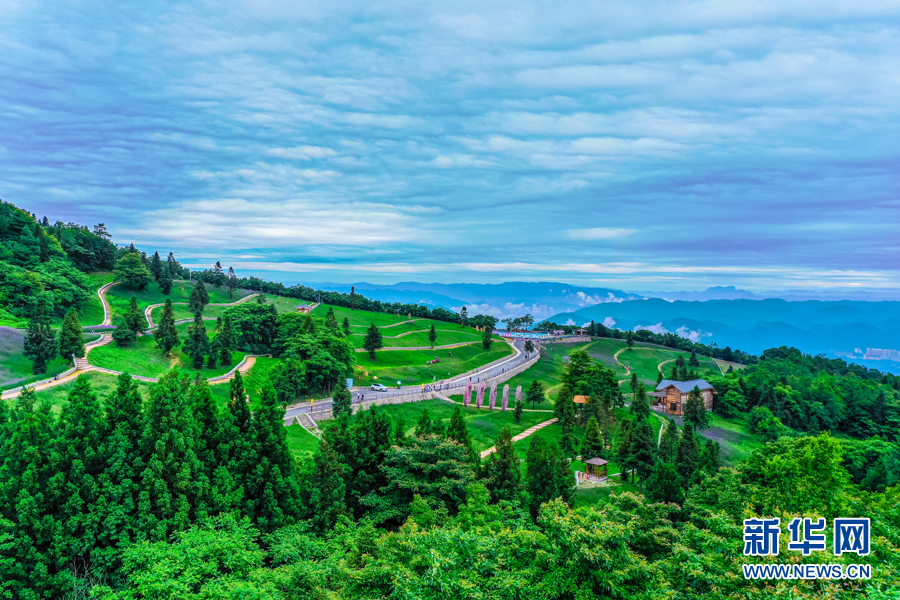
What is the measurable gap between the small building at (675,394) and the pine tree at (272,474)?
188 ft

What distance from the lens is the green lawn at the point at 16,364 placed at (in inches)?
1495

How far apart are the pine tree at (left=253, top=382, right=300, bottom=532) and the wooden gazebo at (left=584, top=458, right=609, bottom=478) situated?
83.7 ft

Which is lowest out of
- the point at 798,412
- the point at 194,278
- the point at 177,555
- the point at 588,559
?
the point at 798,412

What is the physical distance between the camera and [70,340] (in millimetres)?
42281

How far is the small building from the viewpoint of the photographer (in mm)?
63844

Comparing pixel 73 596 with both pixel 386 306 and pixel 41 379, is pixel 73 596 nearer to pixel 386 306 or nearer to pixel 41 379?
pixel 41 379

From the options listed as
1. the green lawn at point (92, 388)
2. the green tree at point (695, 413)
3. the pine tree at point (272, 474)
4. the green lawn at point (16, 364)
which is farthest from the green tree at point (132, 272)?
the green tree at point (695, 413)

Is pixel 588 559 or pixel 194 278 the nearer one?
pixel 588 559

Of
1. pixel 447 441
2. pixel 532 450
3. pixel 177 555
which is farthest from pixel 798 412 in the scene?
pixel 177 555

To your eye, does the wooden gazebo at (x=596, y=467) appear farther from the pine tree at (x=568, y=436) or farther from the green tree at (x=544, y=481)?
the green tree at (x=544, y=481)

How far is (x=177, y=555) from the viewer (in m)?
14.3

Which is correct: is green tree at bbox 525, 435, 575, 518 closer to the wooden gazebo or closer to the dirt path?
the wooden gazebo

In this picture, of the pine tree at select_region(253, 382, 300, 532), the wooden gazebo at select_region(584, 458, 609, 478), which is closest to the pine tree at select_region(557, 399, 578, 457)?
the wooden gazebo at select_region(584, 458, 609, 478)

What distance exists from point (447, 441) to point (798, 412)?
70.0 metres
